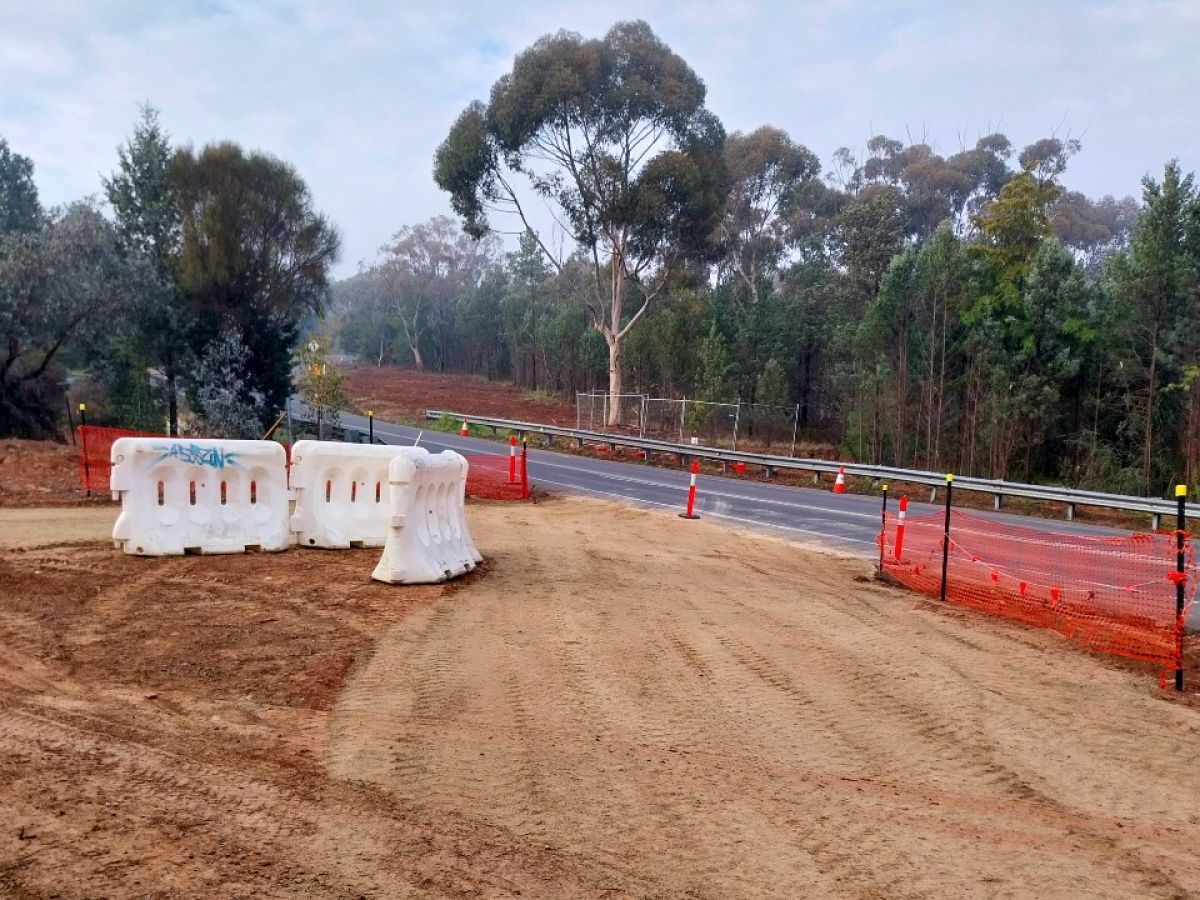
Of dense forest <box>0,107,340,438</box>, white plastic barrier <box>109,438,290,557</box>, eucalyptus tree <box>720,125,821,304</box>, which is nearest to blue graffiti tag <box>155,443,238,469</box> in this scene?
white plastic barrier <box>109,438,290,557</box>

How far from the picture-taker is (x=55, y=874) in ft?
12.8

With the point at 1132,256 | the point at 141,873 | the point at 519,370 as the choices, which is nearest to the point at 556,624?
the point at 141,873

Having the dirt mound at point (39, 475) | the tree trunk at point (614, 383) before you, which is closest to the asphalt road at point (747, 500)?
the tree trunk at point (614, 383)

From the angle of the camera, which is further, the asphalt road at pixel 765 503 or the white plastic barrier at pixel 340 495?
the asphalt road at pixel 765 503

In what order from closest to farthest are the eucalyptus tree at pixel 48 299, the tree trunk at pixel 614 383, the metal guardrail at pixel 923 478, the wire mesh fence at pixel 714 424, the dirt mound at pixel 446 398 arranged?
1. the metal guardrail at pixel 923 478
2. the eucalyptus tree at pixel 48 299
3. the wire mesh fence at pixel 714 424
4. the tree trunk at pixel 614 383
5. the dirt mound at pixel 446 398

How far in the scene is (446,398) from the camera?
64.0 metres

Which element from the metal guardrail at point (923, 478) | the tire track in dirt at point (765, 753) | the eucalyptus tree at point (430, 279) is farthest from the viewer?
the eucalyptus tree at point (430, 279)

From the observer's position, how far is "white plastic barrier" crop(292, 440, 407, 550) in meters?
12.0

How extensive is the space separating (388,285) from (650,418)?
7048 centimetres

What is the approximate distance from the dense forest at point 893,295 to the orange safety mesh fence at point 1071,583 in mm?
15077

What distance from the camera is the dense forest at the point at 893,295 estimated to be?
94.7ft

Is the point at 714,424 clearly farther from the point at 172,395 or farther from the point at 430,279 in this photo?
the point at 430,279

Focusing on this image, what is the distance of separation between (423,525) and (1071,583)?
27.3 feet

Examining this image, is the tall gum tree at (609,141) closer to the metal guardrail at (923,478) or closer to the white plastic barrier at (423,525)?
the metal guardrail at (923,478)
